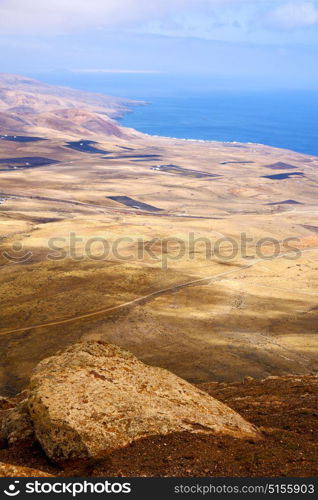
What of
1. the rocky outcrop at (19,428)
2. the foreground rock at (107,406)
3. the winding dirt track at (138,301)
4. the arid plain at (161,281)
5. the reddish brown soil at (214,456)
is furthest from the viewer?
the winding dirt track at (138,301)

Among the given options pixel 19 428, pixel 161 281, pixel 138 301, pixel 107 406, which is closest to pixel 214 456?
pixel 107 406

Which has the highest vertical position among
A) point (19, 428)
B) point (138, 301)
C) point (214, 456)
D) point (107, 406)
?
point (107, 406)

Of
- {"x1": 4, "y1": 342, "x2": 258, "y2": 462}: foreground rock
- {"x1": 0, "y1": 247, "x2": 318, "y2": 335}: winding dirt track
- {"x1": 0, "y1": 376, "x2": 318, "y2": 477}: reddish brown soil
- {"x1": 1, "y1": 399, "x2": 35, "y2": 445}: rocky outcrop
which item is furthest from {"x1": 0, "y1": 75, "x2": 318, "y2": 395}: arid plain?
{"x1": 0, "y1": 376, "x2": 318, "y2": 477}: reddish brown soil

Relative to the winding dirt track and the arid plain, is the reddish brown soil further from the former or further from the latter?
the winding dirt track

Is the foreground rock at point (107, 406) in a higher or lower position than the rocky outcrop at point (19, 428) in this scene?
higher

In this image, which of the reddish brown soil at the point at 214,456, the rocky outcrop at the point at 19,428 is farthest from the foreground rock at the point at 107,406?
the rocky outcrop at the point at 19,428

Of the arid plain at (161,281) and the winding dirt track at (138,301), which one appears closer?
the arid plain at (161,281)

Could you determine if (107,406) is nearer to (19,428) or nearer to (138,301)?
(19,428)

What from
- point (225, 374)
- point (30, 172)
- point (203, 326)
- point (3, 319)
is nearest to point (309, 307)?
point (203, 326)

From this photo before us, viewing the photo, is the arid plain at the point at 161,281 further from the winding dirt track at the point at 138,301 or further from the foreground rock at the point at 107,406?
the foreground rock at the point at 107,406

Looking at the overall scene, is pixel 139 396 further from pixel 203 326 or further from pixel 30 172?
pixel 30 172
